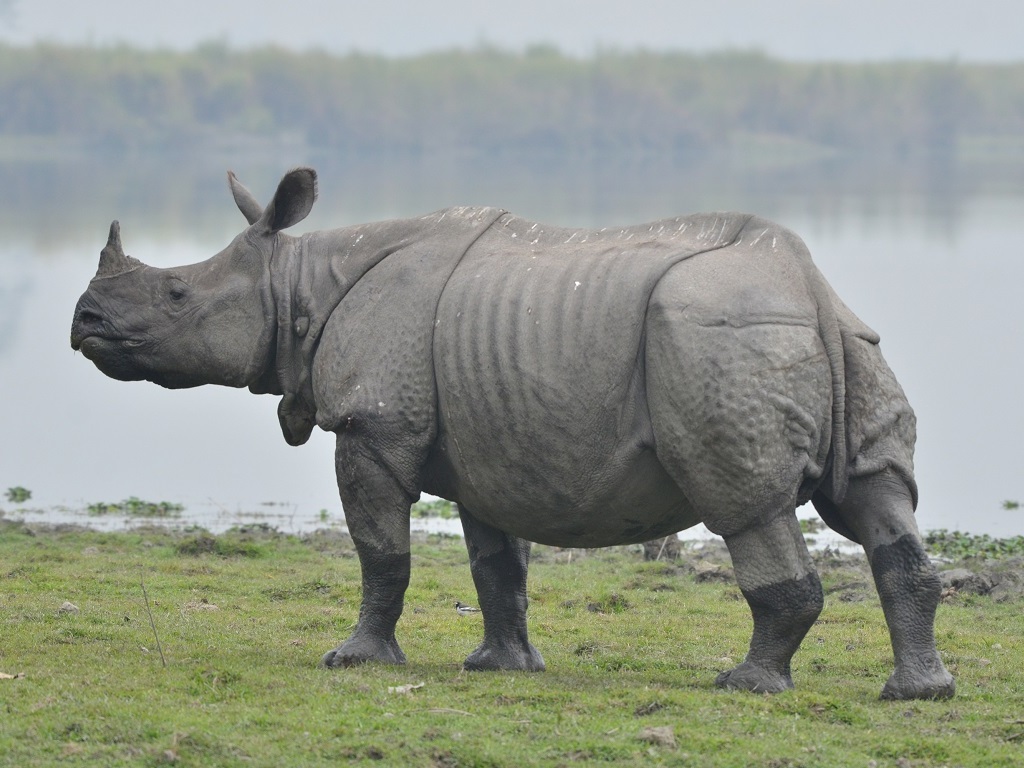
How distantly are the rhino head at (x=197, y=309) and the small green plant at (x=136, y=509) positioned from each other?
6.47 m

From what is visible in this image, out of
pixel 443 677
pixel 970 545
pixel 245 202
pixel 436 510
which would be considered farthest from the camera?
pixel 436 510

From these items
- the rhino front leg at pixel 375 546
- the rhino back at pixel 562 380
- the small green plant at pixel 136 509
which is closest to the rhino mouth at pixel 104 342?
the rhino front leg at pixel 375 546

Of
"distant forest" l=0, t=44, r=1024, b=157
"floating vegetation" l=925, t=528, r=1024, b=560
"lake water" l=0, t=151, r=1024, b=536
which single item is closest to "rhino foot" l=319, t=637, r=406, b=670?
"floating vegetation" l=925, t=528, r=1024, b=560

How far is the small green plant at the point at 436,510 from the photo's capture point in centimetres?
1537

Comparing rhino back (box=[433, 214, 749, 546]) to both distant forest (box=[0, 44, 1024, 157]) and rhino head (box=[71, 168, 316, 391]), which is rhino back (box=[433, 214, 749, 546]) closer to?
rhino head (box=[71, 168, 316, 391])

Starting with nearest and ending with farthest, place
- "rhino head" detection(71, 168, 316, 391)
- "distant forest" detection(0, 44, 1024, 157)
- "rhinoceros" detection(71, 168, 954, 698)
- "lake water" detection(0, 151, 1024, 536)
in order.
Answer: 1. "rhinoceros" detection(71, 168, 954, 698)
2. "rhino head" detection(71, 168, 316, 391)
3. "lake water" detection(0, 151, 1024, 536)
4. "distant forest" detection(0, 44, 1024, 157)

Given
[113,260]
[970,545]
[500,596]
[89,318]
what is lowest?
[970,545]

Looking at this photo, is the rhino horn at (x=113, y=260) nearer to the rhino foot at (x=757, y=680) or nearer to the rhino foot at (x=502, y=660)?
the rhino foot at (x=502, y=660)

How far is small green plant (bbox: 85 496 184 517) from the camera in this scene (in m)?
15.6

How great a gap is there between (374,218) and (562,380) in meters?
38.8

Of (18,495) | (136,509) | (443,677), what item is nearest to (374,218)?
(18,495)

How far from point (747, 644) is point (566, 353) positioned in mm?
2475

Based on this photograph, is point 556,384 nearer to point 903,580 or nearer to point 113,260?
point 903,580

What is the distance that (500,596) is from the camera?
9.16 m
